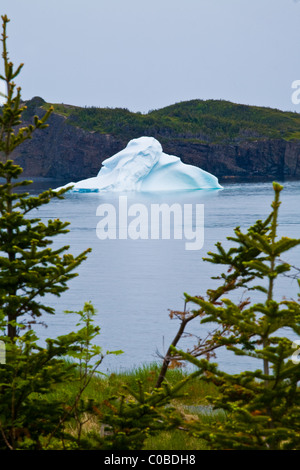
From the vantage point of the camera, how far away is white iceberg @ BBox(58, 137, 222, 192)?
7312 centimetres

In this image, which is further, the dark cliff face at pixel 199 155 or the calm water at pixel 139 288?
the dark cliff face at pixel 199 155

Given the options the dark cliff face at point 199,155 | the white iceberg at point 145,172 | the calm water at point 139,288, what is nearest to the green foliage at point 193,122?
the dark cliff face at point 199,155

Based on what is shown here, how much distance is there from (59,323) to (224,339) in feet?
45.4

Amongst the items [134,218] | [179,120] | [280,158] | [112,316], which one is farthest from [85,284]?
[179,120]

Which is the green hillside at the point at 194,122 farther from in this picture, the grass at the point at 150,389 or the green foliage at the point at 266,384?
the green foliage at the point at 266,384

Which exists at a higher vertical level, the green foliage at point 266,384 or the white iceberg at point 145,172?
the white iceberg at point 145,172

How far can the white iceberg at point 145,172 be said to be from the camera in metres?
73.1

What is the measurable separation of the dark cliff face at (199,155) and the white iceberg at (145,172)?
53.9 meters

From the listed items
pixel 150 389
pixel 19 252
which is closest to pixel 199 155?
pixel 150 389

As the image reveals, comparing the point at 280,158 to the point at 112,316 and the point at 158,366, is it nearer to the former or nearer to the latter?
the point at 112,316

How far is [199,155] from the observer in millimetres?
132500

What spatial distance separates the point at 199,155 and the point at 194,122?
3965cm

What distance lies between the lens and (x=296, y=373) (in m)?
4.03

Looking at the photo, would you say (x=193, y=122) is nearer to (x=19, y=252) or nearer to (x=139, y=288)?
(x=139, y=288)
